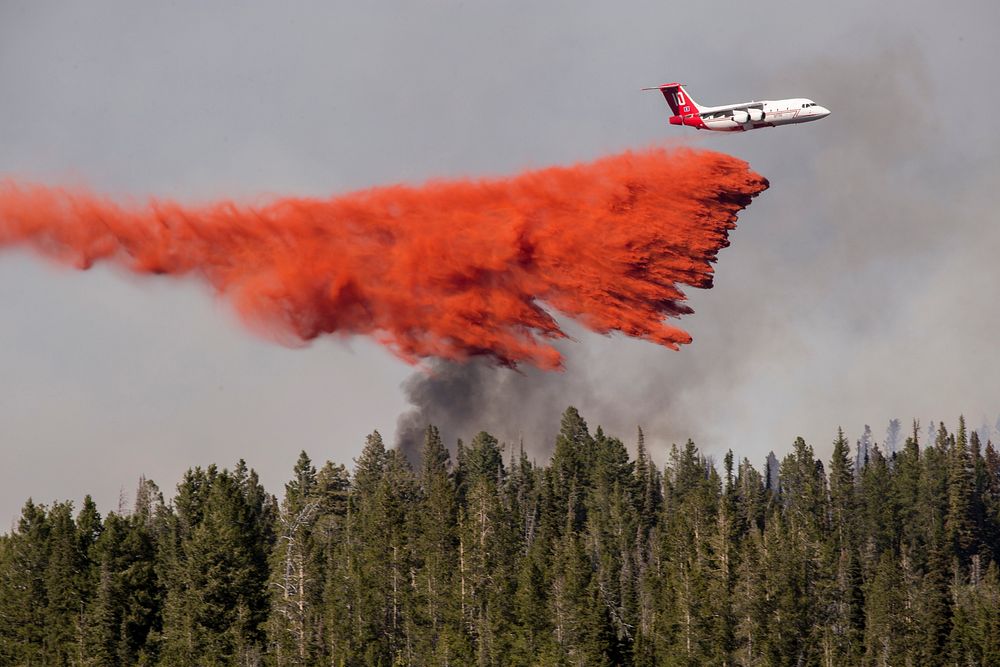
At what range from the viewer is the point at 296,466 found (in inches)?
5684

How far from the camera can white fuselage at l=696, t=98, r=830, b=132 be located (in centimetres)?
9312

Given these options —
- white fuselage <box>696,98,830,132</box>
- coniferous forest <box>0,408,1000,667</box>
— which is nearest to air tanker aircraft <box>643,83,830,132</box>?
white fuselage <box>696,98,830,132</box>

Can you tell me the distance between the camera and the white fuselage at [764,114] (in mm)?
93125

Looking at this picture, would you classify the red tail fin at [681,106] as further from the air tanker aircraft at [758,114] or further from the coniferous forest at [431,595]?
the coniferous forest at [431,595]

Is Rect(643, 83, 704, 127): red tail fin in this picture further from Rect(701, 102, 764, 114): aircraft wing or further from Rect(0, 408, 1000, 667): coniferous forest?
Rect(0, 408, 1000, 667): coniferous forest

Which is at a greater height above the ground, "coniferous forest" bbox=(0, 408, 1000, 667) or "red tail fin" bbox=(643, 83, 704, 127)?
"red tail fin" bbox=(643, 83, 704, 127)

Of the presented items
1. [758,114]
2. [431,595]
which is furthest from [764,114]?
[431,595]

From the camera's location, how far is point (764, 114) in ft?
305

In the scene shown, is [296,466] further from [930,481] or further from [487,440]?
[930,481]

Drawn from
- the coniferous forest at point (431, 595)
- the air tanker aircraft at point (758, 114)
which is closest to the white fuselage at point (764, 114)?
the air tanker aircraft at point (758, 114)

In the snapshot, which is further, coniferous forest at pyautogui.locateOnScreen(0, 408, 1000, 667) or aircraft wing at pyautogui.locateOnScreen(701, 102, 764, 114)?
aircraft wing at pyautogui.locateOnScreen(701, 102, 764, 114)

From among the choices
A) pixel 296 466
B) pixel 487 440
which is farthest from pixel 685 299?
pixel 487 440

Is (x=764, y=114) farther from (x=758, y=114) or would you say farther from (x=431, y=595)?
(x=431, y=595)

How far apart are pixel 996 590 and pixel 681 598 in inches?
1543
